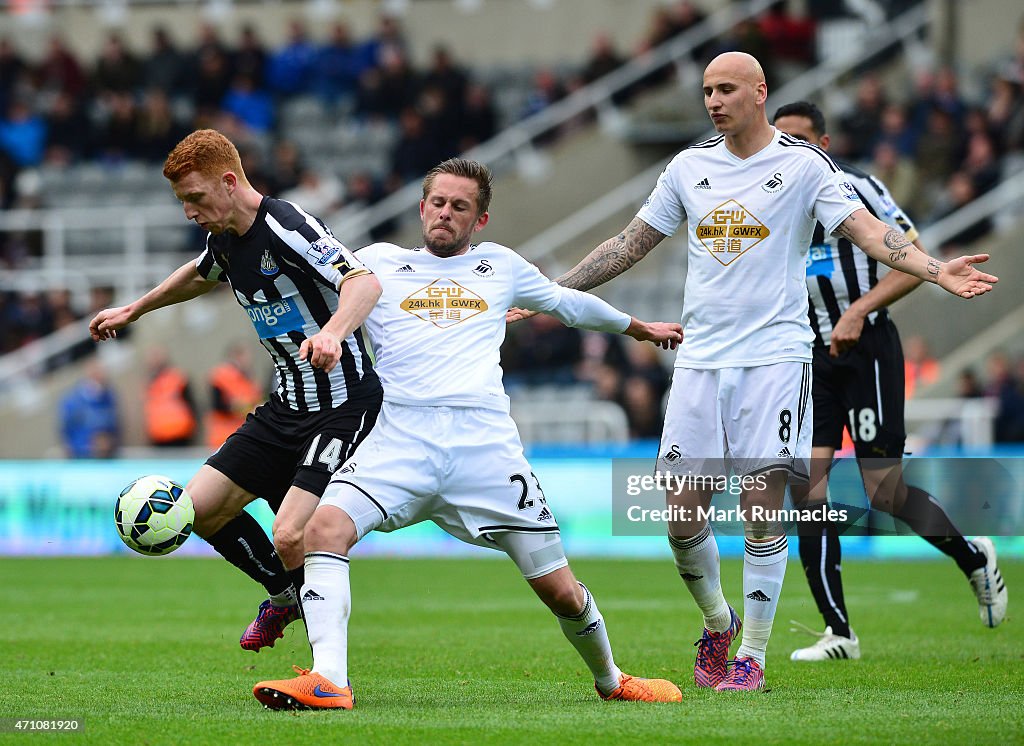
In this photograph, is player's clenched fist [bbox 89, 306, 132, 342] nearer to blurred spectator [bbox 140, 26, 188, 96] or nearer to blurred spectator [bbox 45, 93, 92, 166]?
blurred spectator [bbox 45, 93, 92, 166]

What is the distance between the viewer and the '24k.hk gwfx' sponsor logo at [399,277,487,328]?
6.39 m

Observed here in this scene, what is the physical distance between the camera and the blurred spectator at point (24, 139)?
23891 millimetres

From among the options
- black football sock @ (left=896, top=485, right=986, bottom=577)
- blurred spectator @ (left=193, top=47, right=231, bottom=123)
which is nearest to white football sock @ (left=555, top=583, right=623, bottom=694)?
black football sock @ (left=896, top=485, right=986, bottom=577)

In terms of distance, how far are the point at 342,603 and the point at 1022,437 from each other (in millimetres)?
11305

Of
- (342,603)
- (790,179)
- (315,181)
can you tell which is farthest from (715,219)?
(315,181)

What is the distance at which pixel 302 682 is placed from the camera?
5848 mm

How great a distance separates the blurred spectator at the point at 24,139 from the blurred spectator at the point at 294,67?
3.55 m

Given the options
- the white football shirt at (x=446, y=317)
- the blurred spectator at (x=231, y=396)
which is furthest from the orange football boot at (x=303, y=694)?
the blurred spectator at (x=231, y=396)

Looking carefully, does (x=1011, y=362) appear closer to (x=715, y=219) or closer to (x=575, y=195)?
(x=575, y=195)

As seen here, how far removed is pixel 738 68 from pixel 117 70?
18756mm

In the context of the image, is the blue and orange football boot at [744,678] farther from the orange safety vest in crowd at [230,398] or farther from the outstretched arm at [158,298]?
the orange safety vest in crowd at [230,398]

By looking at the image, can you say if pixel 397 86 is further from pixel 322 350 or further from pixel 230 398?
pixel 322 350

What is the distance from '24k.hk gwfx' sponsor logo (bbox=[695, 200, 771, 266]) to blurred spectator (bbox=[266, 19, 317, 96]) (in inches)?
711

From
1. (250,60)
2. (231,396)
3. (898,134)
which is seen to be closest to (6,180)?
(250,60)
